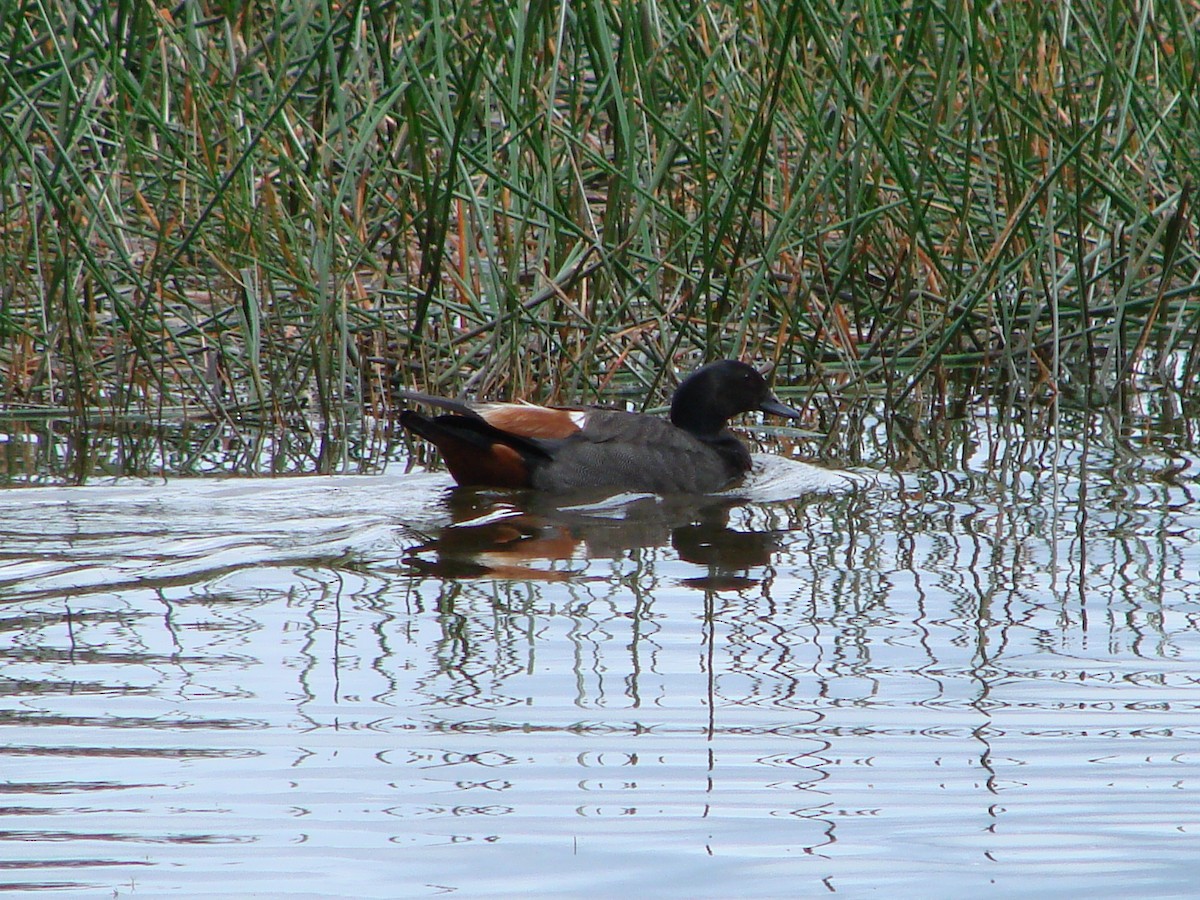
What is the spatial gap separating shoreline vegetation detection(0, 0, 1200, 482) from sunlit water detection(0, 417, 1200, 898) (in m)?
1.28

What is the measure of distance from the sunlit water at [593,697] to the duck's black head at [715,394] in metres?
1.09

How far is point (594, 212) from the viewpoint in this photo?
8.74 m

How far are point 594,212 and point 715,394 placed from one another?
195 centimetres

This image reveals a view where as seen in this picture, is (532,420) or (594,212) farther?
(594,212)

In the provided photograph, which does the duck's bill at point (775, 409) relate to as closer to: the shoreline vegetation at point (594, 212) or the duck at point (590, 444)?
the duck at point (590, 444)

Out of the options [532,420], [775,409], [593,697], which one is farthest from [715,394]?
[593,697]

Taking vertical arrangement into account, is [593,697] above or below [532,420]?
below

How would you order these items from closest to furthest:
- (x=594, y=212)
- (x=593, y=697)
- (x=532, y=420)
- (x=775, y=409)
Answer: (x=593, y=697) → (x=532, y=420) → (x=775, y=409) → (x=594, y=212)

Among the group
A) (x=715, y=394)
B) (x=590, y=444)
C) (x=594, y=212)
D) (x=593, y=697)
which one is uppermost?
(x=594, y=212)

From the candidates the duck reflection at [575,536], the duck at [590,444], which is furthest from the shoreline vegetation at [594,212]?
the duck reflection at [575,536]

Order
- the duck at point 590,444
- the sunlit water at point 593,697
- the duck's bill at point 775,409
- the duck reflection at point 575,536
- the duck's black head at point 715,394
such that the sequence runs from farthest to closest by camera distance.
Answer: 1. the duck's bill at point 775,409
2. the duck's black head at point 715,394
3. the duck at point 590,444
4. the duck reflection at point 575,536
5. the sunlit water at point 593,697

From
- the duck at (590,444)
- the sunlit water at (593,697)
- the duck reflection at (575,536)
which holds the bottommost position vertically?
the sunlit water at (593,697)

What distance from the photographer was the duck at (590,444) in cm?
642

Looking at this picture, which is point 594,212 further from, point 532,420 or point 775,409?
point 532,420
